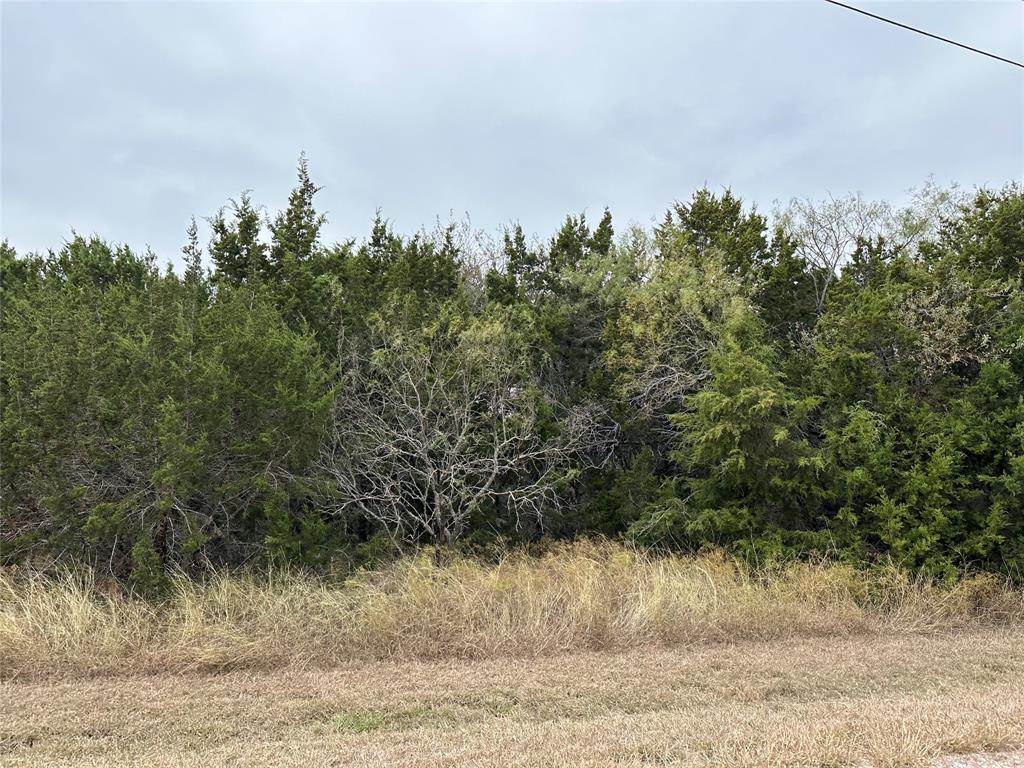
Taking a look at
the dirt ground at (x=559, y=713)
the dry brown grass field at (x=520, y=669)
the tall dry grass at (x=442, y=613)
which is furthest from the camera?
the tall dry grass at (x=442, y=613)

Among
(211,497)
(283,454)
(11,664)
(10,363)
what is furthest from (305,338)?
(11,664)

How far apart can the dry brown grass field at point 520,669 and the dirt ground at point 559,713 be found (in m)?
0.02

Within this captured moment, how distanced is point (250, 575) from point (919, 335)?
11.0 meters

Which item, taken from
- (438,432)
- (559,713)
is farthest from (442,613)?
(438,432)

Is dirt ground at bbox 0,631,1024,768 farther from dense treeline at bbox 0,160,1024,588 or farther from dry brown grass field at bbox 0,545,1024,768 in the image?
dense treeline at bbox 0,160,1024,588

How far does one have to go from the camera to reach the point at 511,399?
475 inches

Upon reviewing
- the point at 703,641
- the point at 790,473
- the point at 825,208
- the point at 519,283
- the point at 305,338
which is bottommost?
the point at 703,641

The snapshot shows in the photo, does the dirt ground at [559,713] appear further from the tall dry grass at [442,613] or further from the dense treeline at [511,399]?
the dense treeline at [511,399]

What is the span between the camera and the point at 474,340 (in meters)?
11.7

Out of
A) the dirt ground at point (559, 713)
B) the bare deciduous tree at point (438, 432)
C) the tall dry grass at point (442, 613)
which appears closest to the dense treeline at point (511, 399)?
the bare deciduous tree at point (438, 432)

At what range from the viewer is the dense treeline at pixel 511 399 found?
8523 mm

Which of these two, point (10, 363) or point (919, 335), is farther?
point (919, 335)

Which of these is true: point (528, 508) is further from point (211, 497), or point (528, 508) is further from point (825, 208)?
point (825, 208)

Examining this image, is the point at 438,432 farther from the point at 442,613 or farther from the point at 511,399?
the point at 442,613
